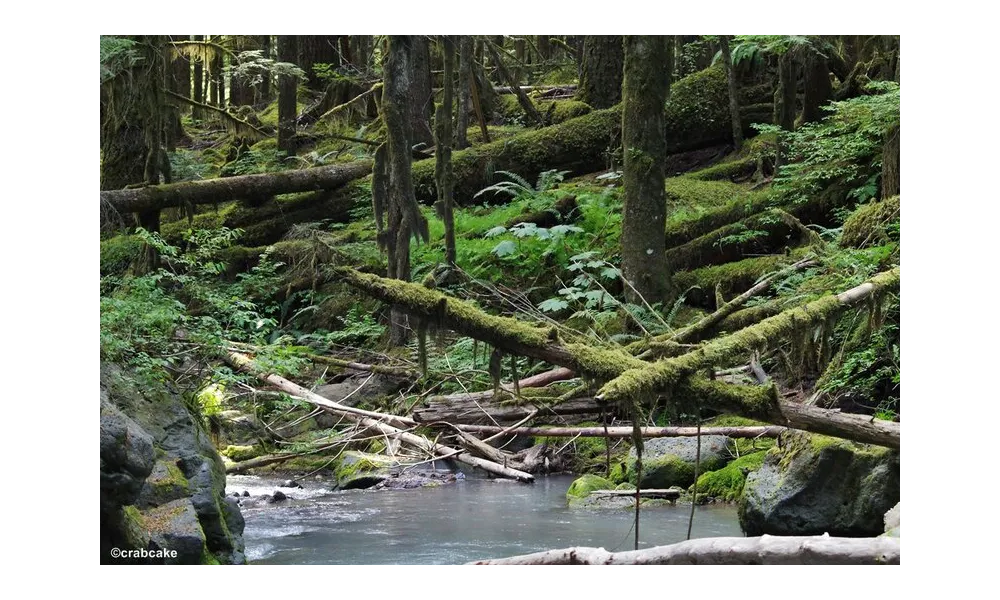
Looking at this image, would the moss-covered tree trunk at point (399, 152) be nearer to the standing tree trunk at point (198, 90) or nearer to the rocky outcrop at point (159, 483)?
the rocky outcrop at point (159, 483)

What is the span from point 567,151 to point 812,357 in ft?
28.5

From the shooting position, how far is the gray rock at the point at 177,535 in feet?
17.7

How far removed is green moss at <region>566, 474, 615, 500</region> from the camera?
8.59 metres

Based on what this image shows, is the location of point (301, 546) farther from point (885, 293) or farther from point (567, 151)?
point (567, 151)

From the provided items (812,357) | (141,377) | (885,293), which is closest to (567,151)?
(812,357)

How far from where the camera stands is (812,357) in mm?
9820

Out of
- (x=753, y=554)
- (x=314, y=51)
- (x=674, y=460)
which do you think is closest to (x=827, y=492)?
(x=674, y=460)

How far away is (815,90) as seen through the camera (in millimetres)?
14867

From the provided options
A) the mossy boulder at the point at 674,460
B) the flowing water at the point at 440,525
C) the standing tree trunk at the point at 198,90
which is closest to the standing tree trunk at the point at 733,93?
the mossy boulder at the point at 674,460

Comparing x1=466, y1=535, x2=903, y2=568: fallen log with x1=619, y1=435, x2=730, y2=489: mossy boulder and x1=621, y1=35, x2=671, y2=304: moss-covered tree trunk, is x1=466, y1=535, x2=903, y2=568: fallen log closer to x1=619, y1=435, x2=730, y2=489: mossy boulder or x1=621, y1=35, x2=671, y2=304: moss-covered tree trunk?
x1=619, y1=435, x2=730, y2=489: mossy boulder

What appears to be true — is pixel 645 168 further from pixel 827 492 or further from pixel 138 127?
pixel 138 127

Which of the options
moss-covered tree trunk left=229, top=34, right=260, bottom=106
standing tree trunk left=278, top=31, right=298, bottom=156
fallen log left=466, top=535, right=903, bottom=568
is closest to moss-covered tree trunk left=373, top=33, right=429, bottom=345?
fallen log left=466, top=535, right=903, bottom=568

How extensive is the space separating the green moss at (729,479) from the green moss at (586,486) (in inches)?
37.6

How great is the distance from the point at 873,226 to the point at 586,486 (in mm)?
4469
